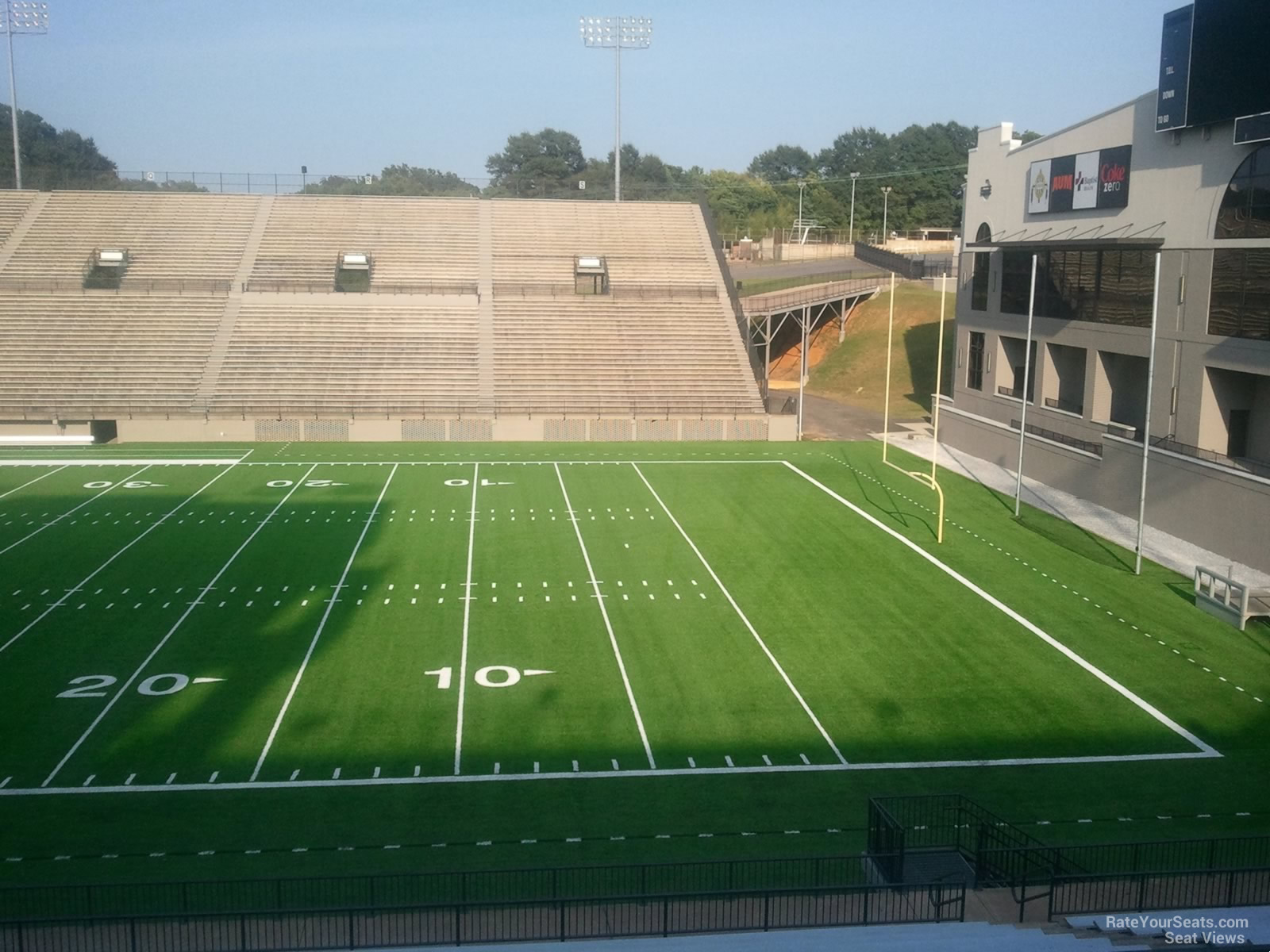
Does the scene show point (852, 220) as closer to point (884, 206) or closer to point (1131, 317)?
point (884, 206)

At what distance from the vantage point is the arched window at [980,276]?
124 ft

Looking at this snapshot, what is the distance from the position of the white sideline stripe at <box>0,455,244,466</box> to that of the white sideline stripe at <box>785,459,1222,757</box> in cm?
1751

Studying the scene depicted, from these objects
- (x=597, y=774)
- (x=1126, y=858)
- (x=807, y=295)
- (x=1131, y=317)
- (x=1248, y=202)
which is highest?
(x=1248, y=202)

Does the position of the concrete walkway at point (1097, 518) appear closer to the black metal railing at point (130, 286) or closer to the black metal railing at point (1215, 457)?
the black metal railing at point (1215, 457)

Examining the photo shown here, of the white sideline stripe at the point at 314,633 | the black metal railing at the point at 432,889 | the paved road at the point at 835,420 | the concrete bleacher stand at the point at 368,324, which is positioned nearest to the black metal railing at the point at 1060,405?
the paved road at the point at 835,420

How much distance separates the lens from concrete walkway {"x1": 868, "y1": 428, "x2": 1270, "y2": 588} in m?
24.5

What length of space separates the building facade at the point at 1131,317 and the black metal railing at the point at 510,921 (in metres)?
16.9

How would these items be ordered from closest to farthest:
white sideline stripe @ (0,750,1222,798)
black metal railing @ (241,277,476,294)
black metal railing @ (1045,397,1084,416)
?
white sideline stripe @ (0,750,1222,798) → black metal railing @ (1045,397,1084,416) → black metal railing @ (241,277,476,294)

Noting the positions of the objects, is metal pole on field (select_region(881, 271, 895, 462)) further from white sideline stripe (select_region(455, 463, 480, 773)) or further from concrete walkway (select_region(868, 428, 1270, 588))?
white sideline stripe (select_region(455, 463, 480, 773))

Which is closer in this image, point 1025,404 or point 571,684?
point 571,684

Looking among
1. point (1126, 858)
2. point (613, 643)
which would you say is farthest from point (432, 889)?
point (613, 643)

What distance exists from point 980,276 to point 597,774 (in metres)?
27.7

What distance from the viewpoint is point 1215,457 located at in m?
26.1

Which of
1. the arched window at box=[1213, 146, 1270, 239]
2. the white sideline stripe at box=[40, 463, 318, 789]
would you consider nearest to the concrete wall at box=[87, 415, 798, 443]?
the white sideline stripe at box=[40, 463, 318, 789]
